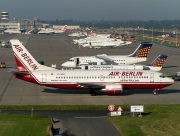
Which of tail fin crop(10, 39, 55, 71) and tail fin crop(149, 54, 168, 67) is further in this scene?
tail fin crop(149, 54, 168, 67)

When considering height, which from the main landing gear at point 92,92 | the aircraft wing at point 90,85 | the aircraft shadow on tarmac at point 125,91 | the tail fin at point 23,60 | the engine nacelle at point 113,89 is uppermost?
the tail fin at point 23,60

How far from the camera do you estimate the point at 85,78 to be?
2343 inches

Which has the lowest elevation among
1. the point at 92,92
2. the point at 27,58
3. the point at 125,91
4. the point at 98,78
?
the point at 125,91

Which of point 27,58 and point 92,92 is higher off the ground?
point 27,58

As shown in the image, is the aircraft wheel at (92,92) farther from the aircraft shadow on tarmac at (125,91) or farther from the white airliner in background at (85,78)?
the aircraft shadow on tarmac at (125,91)

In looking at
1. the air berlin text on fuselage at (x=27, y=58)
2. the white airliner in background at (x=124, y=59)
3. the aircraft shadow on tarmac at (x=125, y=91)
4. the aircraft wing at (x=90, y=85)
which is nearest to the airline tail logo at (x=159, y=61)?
the white airliner in background at (x=124, y=59)

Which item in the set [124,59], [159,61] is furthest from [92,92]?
[124,59]

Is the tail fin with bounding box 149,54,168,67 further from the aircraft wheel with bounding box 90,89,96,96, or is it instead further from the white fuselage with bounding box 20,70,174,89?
the aircraft wheel with bounding box 90,89,96,96

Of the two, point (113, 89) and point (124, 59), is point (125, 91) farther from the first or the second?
point (124, 59)

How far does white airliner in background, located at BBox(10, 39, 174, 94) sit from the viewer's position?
59.0 meters

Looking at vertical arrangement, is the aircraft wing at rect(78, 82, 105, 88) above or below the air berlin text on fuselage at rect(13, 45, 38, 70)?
below

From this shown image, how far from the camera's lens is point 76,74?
5962 cm

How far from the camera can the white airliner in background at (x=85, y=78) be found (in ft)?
194

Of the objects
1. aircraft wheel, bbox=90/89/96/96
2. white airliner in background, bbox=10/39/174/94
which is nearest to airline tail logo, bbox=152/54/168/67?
white airliner in background, bbox=10/39/174/94
